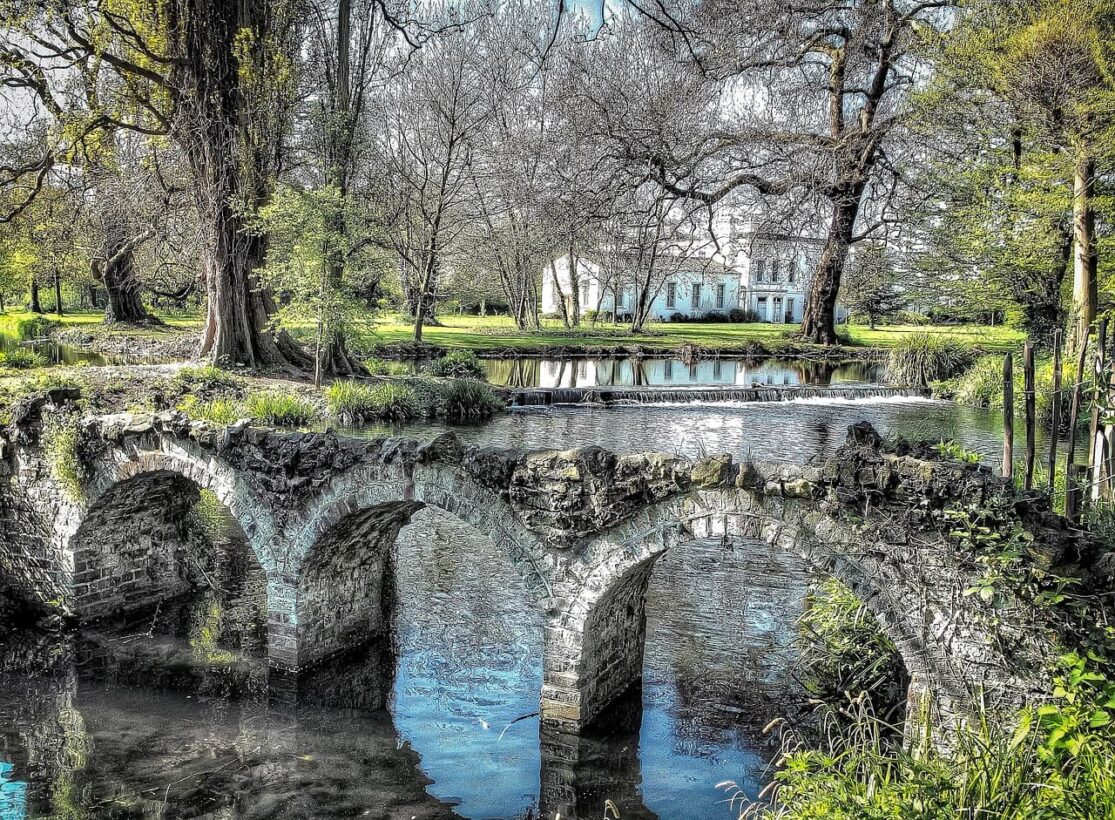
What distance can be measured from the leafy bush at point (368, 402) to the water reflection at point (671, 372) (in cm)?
514

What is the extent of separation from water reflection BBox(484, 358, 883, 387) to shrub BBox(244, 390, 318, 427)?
7.84 meters

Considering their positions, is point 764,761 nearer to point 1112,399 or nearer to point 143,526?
point 1112,399

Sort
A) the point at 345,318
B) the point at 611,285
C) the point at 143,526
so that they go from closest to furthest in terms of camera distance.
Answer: the point at 143,526 < the point at 345,318 < the point at 611,285

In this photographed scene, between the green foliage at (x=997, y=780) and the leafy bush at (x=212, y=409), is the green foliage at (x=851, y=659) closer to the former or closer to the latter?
the green foliage at (x=997, y=780)

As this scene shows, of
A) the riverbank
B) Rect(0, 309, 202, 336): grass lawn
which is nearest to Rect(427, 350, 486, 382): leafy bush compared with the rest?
the riverbank

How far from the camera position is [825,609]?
29.0 ft

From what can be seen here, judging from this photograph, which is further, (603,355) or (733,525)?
(603,355)

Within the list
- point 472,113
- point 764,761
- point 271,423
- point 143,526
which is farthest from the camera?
point 472,113

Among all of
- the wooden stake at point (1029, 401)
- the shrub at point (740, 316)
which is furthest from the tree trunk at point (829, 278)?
the shrub at point (740, 316)

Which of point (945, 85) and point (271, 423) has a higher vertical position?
point (945, 85)

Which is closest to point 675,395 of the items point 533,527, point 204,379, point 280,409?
point 280,409

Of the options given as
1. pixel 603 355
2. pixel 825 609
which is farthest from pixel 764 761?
pixel 603 355

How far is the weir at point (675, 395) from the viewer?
23.2 metres

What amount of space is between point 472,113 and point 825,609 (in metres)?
25.8
